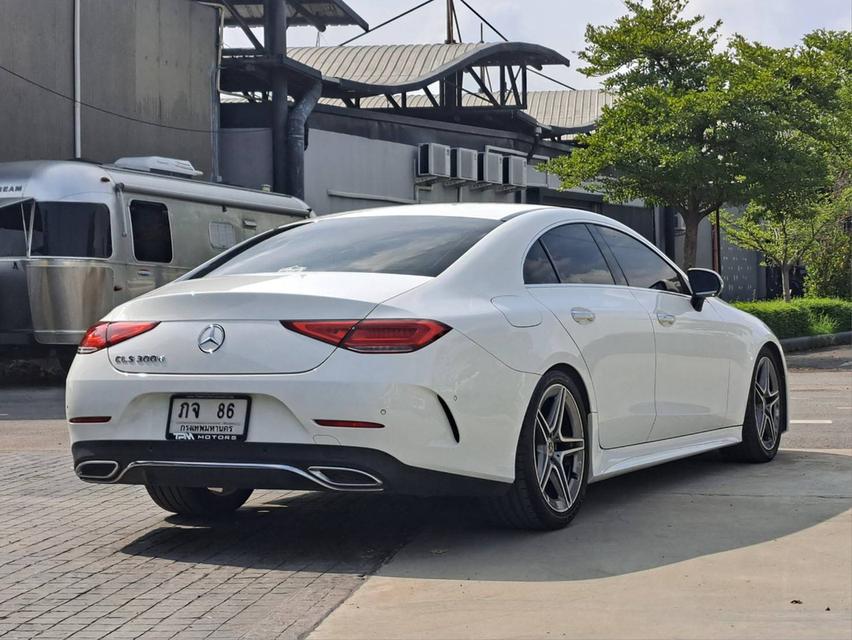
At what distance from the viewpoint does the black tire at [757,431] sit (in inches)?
324

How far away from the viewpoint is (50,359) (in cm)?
1722

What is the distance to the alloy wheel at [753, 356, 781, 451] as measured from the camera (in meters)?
8.38

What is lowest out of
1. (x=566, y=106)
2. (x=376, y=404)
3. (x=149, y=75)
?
(x=376, y=404)

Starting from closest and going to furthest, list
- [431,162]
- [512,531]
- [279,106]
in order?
[512,531], [279,106], [431,162]

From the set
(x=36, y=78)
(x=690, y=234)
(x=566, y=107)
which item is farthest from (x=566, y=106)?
(x=36, y=78)

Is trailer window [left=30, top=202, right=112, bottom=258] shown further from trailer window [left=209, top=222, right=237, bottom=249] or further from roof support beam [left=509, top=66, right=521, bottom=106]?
roof support beam [left=509, top=66, right=521, bottom=106]

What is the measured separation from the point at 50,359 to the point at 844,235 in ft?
77.1

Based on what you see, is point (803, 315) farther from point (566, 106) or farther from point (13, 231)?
point (566, 106)

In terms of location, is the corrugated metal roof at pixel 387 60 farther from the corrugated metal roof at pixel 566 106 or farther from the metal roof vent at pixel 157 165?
the metal roof vent at pixel 157 165

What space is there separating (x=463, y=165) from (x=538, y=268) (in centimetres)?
3112

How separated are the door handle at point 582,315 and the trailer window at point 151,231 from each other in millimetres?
11235

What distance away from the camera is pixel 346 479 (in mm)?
5531

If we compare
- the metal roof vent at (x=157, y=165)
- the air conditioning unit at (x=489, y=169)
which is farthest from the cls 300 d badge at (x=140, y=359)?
the air conditioning unit at (x=489, y=169)

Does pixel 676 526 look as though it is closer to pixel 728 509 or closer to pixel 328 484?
pixel 728 509
